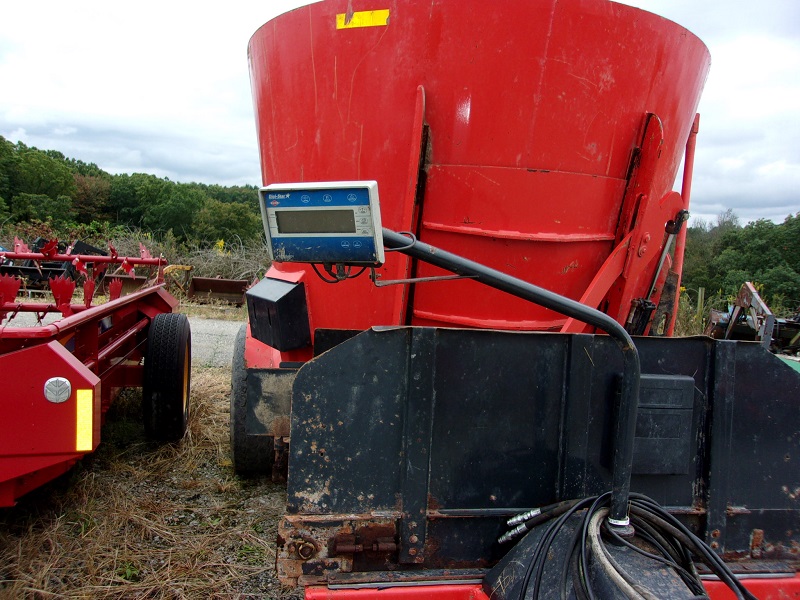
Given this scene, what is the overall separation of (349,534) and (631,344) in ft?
3.14

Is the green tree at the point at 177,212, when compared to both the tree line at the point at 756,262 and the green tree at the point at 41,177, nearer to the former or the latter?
the green tree at the point at 41,177

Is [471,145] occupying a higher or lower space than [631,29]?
lower

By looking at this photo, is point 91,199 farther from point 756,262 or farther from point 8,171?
point 756,262

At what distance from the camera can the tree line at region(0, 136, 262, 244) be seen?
30828mm

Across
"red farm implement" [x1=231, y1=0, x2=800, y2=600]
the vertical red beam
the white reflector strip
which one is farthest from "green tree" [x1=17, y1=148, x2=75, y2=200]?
the vertical red beam

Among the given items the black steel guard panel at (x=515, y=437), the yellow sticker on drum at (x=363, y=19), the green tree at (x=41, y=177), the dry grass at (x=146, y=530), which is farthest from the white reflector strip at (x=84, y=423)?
the green tree at (x=41, y=177)

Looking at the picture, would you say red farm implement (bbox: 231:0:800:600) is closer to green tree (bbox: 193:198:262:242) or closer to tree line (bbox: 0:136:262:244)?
tree line (bbox: 0:136:262:244)

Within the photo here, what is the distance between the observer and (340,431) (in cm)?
172

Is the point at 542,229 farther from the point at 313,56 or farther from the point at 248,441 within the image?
the point at 248,441

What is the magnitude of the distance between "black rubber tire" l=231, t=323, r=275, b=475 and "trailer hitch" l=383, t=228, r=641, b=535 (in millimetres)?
1862

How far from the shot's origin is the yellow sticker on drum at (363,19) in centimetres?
224

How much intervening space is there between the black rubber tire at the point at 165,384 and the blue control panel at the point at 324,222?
2.68 metres

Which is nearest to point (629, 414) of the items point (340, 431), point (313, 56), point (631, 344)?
point (631, 344)

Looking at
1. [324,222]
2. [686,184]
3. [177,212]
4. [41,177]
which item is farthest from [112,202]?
[324,222]
